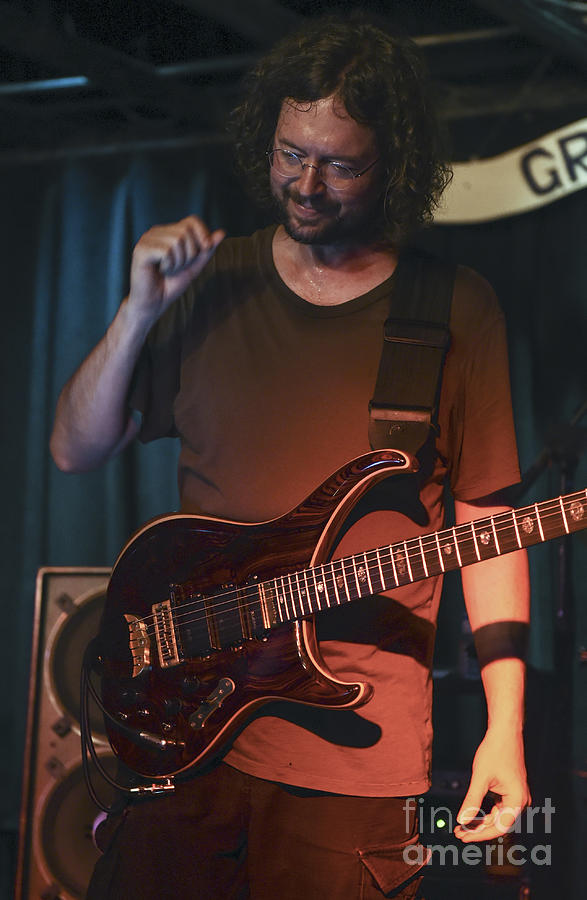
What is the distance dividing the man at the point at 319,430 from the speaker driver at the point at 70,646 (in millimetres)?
1184

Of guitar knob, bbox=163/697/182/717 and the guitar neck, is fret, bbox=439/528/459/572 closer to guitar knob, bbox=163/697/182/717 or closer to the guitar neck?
the guitar neck

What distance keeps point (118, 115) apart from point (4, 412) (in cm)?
162

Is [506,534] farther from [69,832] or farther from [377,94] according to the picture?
[69,832]

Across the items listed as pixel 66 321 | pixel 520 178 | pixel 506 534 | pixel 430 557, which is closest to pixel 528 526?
pixel 506 534

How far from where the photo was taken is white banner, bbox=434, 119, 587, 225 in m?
3.74

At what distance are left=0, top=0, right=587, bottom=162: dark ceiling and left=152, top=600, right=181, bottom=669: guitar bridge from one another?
246cm

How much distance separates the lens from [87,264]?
4.61m

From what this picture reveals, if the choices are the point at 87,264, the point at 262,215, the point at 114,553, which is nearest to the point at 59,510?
the point at 114,553

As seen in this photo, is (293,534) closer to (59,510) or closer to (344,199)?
(344,199)

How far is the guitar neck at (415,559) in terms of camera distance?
1.44 meters

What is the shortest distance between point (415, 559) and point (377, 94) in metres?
0.94

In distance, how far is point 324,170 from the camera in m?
1.76

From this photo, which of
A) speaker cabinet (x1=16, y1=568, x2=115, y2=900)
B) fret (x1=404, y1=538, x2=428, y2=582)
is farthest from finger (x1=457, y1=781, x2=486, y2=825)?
speaker cabinet (x1=16, y1=568, x2=115, y2=900)

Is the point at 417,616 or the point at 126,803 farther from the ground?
the point at 417,616
